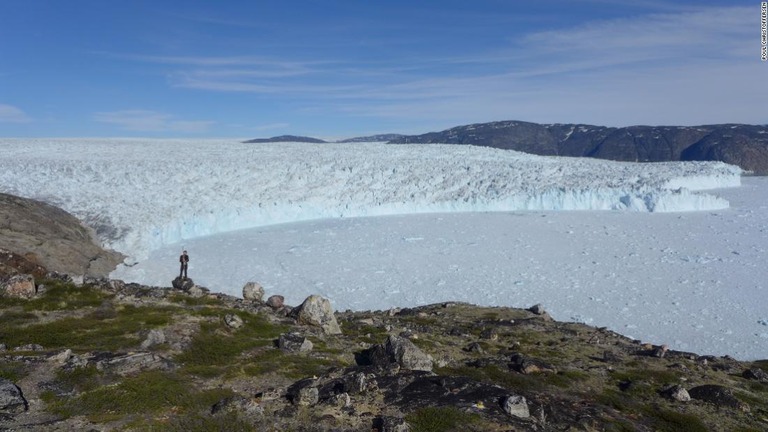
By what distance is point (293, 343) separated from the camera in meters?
9.97

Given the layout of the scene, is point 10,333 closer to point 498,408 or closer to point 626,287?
point 498,408

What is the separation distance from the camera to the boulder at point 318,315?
38.2ft

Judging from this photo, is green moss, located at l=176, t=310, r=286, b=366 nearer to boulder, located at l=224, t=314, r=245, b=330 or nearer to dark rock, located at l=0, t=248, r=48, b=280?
boulder, located at l=224, t=314, r=245, b=330

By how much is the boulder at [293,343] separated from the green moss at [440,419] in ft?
10.9

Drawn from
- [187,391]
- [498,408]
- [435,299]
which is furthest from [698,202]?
[187,391]

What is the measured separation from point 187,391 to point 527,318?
9.79 meters

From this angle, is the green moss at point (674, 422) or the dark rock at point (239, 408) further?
the green moss at point (674, 422)

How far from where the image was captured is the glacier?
28969 mm

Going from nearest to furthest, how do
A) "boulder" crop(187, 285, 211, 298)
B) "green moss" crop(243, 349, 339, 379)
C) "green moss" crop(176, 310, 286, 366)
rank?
"green moss" crop(243, 349, 339, 379) < "green moss" crop(176, 310, 286, 366) < "boulder" crop(187, 285, 211, 298)

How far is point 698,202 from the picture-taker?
3334 centimetres

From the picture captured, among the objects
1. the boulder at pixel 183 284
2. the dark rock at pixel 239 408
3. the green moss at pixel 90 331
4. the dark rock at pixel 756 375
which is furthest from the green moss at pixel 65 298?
the dark rock at pixel 756 375

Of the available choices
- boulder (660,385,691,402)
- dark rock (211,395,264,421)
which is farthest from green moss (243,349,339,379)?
boulder (660,385,691,402)

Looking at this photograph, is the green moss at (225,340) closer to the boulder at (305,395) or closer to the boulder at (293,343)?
the boulder at (293,343)

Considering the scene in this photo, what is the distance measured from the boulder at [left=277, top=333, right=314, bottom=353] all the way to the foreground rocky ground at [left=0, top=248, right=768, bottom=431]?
0.07 feet
